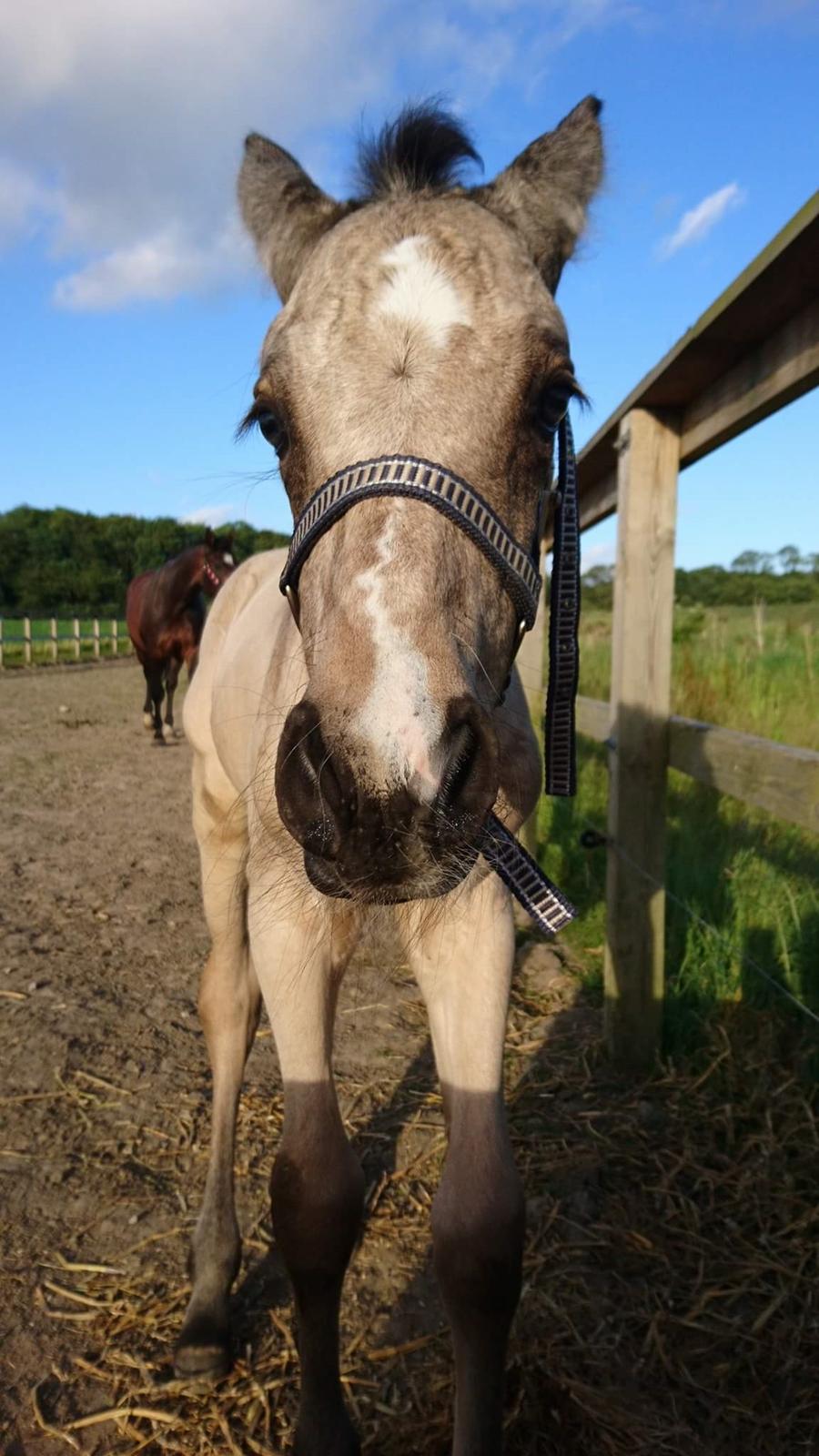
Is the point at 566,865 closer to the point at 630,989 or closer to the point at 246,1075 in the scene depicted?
the point at 630,989

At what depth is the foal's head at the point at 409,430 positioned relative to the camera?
1186 millimetres

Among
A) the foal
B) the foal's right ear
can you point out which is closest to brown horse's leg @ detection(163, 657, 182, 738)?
the foal

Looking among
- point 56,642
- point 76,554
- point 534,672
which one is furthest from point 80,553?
point 534,672

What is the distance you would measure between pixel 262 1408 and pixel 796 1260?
128 cm

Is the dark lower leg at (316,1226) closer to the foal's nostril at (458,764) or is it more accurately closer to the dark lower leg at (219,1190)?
the dark lower leg at (219,1190)

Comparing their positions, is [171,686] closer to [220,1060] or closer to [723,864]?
[723,864]

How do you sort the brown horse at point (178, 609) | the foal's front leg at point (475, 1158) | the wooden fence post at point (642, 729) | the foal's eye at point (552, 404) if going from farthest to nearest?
1. the brown horse at point (178, 609)
2. the wooden fence post at point (642, 729)
3. the foal's front leg at point (475, 1158)
4. the foal's eye at point (552, 404)

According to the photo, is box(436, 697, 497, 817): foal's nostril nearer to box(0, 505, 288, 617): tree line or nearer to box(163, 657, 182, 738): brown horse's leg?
box(163, 657, 182, 738): brown horse's leg

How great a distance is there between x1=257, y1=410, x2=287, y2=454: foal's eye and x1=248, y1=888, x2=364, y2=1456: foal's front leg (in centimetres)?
87

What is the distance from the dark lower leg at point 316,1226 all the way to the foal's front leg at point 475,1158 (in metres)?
0.21

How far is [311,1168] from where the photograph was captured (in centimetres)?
186

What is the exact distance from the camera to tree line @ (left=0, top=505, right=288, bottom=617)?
42.7 meters

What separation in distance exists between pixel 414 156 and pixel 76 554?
4830cm

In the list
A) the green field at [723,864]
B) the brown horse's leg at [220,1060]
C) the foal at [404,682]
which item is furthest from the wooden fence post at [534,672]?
the foal at [404,682]
